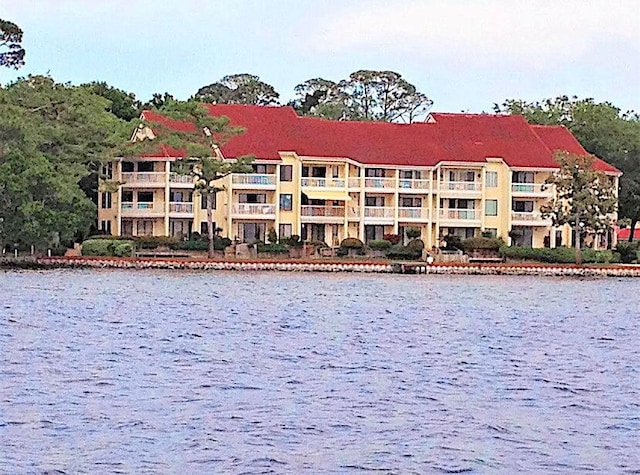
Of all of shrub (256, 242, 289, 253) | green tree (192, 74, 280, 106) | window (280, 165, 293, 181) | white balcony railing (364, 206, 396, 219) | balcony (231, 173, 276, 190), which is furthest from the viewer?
green tree (192, 74, 280, 106)

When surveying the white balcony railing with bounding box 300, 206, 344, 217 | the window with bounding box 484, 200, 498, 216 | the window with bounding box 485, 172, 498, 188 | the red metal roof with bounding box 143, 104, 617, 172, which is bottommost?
the white balcony railing with bounding box 300, 206, 344, 217

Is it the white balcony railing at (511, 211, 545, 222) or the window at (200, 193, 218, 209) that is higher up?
the window at (200, 193, 218, 209)

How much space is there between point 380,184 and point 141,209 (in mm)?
14260

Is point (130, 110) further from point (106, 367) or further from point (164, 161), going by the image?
point (106, 367)

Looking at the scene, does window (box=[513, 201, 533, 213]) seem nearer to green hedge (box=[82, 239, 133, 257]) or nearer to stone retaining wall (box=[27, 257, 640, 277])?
stone retaining wall (box=[27, 257, 640, 277])

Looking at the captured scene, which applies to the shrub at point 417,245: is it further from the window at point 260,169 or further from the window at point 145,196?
the window at point 145,196

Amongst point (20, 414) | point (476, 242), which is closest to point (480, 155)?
point (476, 242)

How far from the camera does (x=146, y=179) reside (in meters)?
80.4

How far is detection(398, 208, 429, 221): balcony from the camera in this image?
8306 centimetres

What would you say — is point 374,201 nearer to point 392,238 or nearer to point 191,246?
point 392,238

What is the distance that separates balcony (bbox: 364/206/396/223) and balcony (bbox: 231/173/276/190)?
18.9 ft

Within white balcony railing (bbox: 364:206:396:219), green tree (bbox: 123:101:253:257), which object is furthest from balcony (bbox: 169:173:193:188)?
white balcony railing (bbox: 364:206:396:219)

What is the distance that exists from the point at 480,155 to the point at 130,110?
24.1 metres

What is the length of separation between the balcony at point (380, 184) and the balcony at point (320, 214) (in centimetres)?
233
